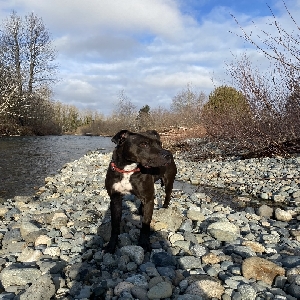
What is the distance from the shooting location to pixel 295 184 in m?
8.73

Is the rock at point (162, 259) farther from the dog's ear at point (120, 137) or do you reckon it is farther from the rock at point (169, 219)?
the dog's ear at point (120, 137)

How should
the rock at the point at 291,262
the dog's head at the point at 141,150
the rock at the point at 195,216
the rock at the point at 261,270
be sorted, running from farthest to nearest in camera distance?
the rock at the point at 195,216, the dog's head at the point at 141,150, the rock at the point at 291,262, the rock at the point at 261,270

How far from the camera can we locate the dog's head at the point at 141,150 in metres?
4.37

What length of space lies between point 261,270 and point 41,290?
2147mm

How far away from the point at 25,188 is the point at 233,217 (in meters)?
6.73

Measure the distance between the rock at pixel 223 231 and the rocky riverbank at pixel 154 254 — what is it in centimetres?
1

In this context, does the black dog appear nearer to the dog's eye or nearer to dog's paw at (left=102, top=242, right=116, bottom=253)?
the dog's eye

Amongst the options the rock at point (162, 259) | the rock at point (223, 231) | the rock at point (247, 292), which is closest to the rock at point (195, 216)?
the rock at point (223, 231)

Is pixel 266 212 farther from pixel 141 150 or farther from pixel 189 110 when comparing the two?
pixel 189 110

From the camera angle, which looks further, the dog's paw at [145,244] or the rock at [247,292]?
the dog's paw at [145,244]

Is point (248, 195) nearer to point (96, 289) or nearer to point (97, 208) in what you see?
point (97, 208)

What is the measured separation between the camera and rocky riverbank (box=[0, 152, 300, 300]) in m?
3.12

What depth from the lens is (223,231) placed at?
460 cm

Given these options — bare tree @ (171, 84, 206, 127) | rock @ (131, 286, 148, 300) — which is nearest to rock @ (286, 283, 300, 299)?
rock @ (131, 286, 148, 300)
